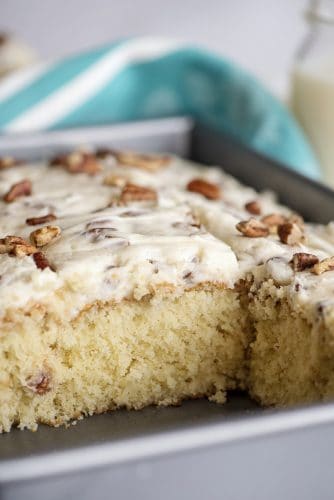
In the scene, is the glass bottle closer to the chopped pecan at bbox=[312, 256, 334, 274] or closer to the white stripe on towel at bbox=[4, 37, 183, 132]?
the white stripe on towel at bbox=[4, 37, 183, 132]

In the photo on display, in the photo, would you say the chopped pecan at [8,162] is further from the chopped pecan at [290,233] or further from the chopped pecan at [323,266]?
the chopped pecan at [323,266]

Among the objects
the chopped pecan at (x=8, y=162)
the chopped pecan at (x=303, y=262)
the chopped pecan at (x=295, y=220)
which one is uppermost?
the chopped pecan at (x=303, y=262)

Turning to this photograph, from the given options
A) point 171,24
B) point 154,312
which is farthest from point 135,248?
point 171,24

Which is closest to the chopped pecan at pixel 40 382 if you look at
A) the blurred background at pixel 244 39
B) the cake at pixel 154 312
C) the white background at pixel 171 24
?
the cake at pixel 154 312

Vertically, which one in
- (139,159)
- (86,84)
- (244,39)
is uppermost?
(244,39)

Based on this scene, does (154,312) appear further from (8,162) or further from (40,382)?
(8,162)

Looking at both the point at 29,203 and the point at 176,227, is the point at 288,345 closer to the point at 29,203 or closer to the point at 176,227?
the point at 176,227

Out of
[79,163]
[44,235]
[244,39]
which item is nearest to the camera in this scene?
[44,235]
